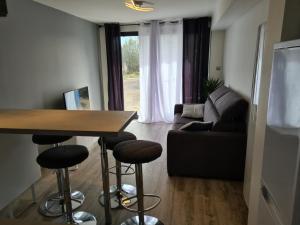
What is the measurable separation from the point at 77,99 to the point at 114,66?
1.88 meters

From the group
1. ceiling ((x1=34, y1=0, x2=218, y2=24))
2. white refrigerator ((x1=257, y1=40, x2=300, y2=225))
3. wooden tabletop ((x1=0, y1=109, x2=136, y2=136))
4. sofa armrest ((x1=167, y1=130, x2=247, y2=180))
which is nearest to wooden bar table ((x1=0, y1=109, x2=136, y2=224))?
wooden tabletop ((x1=0, y1=109, x2=136, y2=136))

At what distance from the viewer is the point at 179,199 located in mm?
2629

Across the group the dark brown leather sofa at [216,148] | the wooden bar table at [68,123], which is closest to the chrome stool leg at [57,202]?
the wooden bar table at [68,123]

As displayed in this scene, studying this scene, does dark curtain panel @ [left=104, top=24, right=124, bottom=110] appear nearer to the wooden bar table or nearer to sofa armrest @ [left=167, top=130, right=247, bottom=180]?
sofa armrest @ [left=167, top=130, right=247, bottom=180]

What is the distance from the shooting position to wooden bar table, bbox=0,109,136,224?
1572 millimetres

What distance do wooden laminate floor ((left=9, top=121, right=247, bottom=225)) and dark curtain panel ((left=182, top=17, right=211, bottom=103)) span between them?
2.47m

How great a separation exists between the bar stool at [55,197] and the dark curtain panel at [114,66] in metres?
3.49

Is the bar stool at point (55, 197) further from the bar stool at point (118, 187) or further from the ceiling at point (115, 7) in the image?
the ceiling at point (115, 7)

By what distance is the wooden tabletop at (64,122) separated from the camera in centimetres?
157

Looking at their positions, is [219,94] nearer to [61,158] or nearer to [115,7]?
[115,7]

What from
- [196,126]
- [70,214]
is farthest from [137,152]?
[196,126]

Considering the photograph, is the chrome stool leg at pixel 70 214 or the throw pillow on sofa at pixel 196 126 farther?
the throw pillow on sofa at pixel 196 126

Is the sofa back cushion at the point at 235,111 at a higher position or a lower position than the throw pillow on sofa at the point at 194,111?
higher

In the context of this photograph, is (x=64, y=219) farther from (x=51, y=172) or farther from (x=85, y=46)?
(x=85, y=46)
